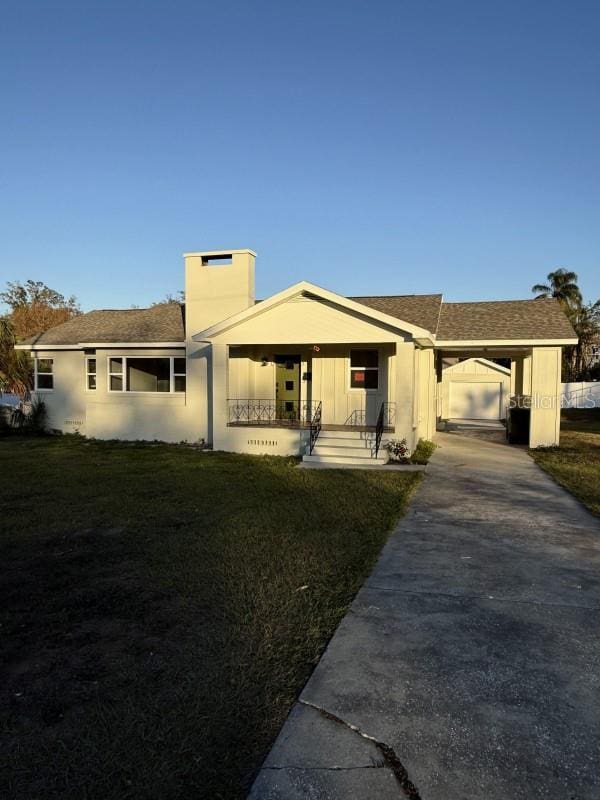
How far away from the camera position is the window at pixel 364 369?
16125mm

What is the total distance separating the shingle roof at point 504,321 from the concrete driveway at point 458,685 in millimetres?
9957

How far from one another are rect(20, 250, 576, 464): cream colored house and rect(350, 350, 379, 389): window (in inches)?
1.1

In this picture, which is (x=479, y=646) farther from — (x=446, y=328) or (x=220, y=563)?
(x=446, y=328)

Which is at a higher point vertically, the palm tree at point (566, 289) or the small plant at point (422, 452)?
the palm tree at point (566, 289)

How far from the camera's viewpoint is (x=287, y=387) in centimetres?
1719

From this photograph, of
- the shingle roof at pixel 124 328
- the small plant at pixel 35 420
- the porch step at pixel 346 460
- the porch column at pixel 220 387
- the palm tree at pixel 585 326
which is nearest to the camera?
the porch step at pixel 346 460

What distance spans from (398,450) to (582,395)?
31.3 metres

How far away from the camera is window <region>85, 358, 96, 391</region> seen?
19016mm

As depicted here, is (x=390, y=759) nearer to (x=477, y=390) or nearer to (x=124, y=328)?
(x=124, y=328)

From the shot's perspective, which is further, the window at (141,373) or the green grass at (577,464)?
the window at (141,373)

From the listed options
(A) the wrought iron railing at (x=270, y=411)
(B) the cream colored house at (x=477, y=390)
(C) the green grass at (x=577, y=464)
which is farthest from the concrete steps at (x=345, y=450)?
(B) the cream colored house at (x=477, y=390)

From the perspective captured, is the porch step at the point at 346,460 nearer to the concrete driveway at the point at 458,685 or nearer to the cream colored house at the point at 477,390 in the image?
the concrete driveway at the point at 458,685

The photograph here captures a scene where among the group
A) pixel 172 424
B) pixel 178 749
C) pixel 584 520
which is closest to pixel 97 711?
pixel 178 749

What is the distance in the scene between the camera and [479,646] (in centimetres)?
427
